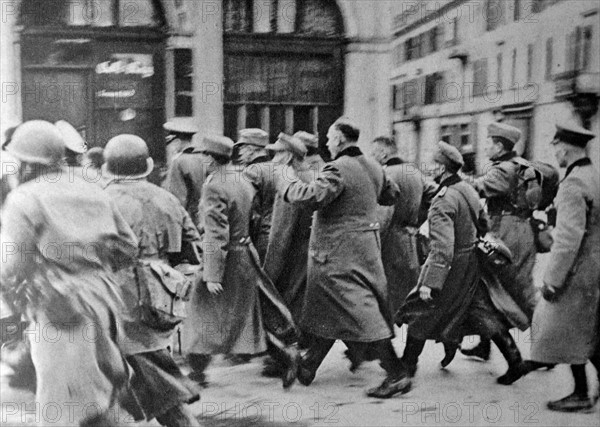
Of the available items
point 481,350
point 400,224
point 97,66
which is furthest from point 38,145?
point 481,350

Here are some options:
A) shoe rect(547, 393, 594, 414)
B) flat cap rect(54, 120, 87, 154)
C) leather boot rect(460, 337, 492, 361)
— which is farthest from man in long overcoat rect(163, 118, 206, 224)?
shoe rect(547, 393, 594, 414)

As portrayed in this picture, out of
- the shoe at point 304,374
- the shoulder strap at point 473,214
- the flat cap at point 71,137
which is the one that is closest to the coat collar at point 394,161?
the shoulder strap at point 473,214

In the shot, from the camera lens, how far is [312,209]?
4047 mm

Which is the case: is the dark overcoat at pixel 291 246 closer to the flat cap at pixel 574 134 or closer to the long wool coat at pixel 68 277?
the long wool coat at pixel 68 277

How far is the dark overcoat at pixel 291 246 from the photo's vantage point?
408 cm

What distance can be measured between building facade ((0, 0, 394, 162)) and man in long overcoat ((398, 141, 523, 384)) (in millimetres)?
521

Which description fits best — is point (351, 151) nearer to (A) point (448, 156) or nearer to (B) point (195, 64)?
(A) point (448, 156)

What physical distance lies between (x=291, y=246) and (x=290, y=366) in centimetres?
66

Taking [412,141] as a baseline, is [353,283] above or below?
below

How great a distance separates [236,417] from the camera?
4.11 m

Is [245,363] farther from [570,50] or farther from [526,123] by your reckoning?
[570,50]

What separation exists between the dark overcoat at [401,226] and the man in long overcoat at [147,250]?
1051 millimetres

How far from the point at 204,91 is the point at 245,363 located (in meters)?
1.51

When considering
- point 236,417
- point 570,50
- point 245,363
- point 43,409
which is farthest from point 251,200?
point 570,50
